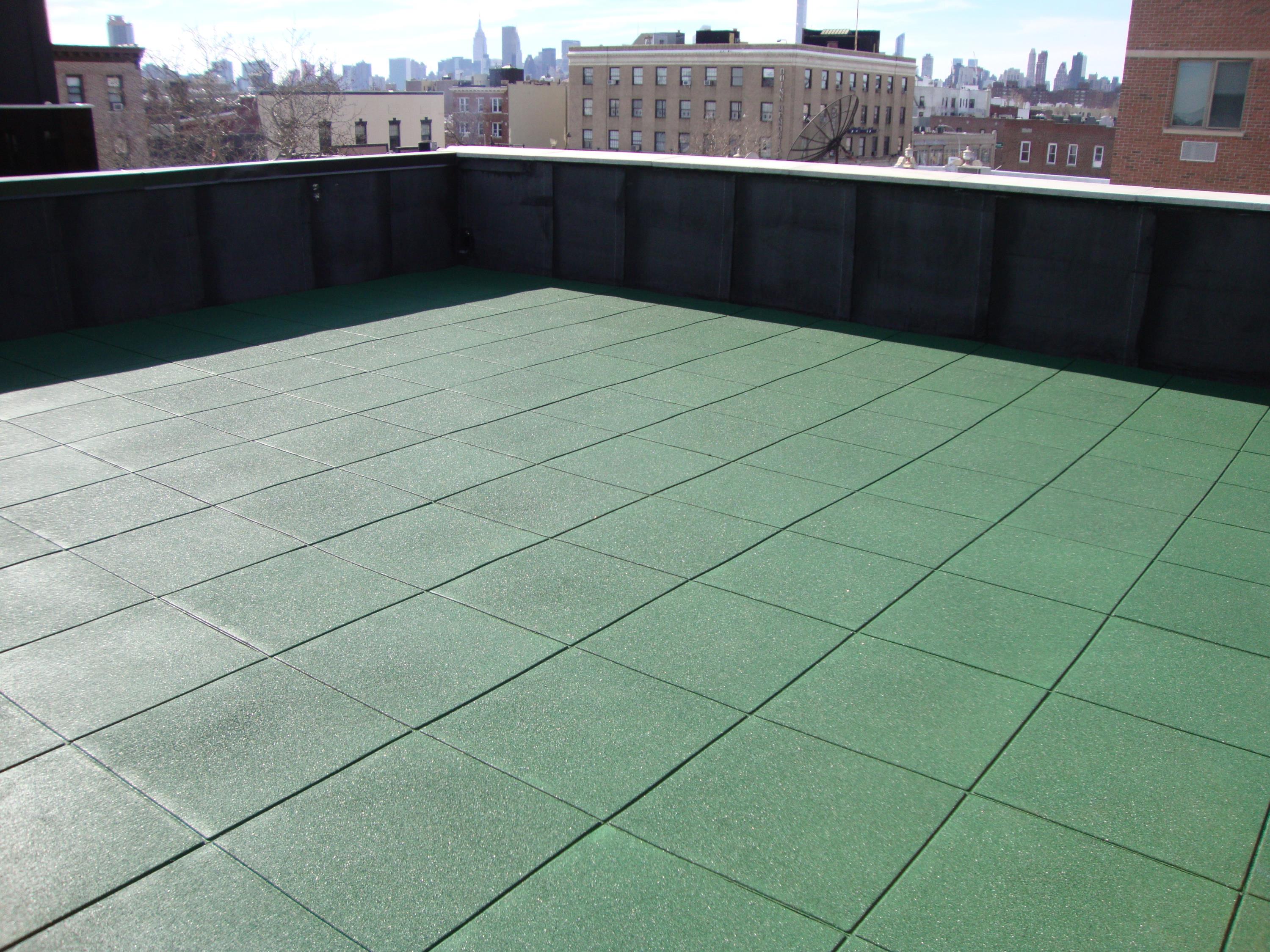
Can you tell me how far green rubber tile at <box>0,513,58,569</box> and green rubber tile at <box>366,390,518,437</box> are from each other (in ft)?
9.16

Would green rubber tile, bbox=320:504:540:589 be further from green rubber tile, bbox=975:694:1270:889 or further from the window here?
the window

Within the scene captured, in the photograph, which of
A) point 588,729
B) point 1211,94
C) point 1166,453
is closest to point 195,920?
point 588,729

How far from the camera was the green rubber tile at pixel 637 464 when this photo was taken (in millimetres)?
7301

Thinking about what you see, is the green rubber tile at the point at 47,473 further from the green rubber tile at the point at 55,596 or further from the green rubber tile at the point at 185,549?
the green rubber tile at the point at 55,596

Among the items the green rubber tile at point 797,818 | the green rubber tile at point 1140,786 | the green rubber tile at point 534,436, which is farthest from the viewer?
the green rubber tile at point 534,436

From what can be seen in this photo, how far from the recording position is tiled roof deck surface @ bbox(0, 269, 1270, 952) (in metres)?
3.60

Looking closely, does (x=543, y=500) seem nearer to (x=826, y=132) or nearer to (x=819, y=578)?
(x=819, y=578)

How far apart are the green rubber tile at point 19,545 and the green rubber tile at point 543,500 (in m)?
2.34

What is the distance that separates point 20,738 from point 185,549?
189 centimetres

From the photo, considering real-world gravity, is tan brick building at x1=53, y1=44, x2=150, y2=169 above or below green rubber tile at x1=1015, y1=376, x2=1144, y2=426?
above

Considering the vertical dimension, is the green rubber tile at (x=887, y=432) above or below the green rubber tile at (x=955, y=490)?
above

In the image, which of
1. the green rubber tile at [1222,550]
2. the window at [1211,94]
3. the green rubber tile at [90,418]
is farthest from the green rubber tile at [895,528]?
the window at [1211,94]

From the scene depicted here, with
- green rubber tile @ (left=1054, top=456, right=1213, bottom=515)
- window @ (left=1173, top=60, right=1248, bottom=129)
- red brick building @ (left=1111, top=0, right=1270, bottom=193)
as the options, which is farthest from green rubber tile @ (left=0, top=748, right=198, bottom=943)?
window @ (left=1173, top=60, right=1248, bottom=129)

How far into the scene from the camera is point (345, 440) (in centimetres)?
804
